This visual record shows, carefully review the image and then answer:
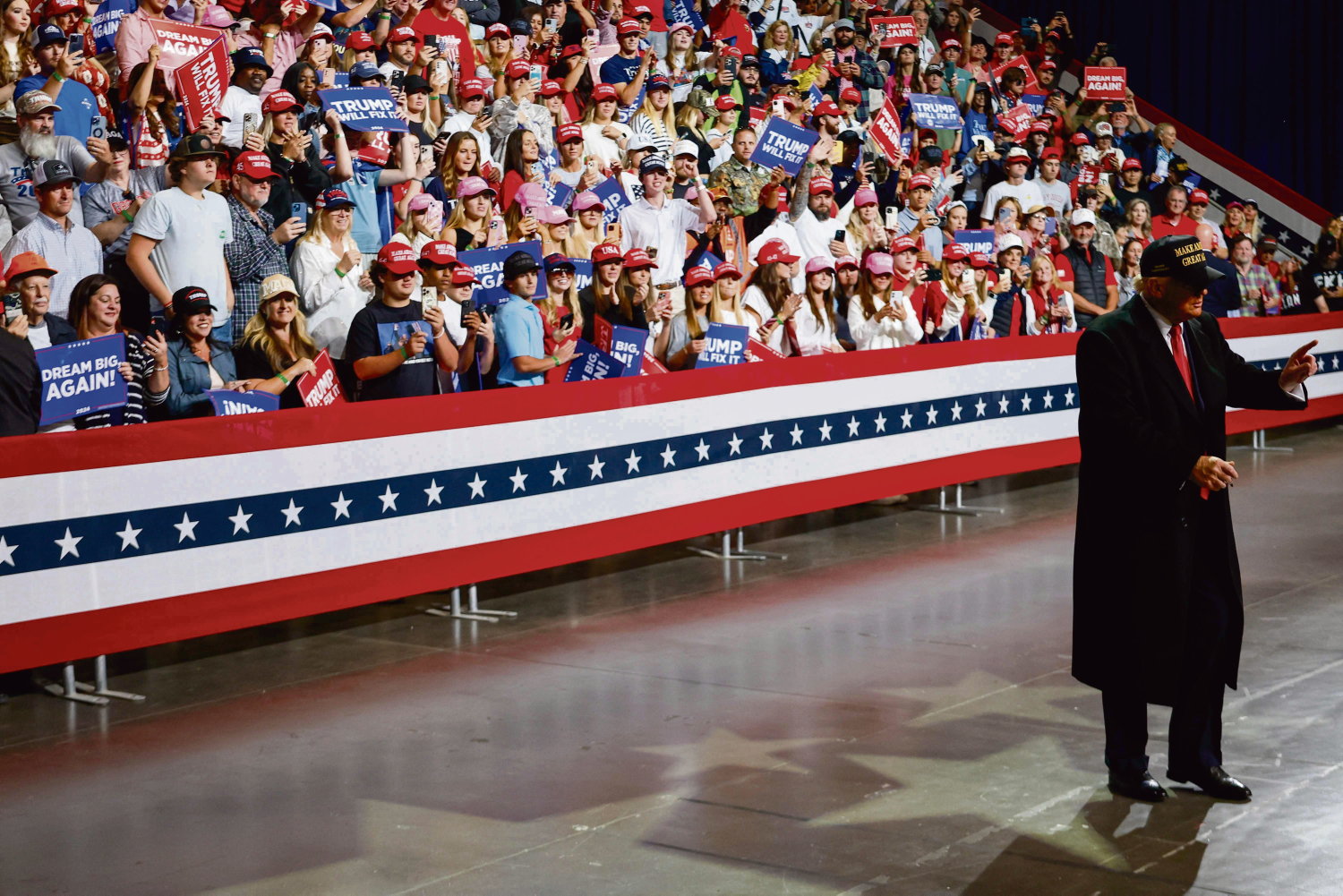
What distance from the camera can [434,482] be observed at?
973 centimetres

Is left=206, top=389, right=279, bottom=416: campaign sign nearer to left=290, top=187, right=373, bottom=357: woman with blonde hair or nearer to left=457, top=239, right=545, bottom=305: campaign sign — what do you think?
left=290, top=187, right=373, bottom=357: woman with blonde hair

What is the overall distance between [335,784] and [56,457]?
2313 millimetres

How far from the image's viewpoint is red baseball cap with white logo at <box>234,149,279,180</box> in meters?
10.7

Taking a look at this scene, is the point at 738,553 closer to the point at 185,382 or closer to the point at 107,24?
the point at 185,382

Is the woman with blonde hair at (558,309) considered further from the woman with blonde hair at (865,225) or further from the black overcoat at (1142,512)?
the black overcoat at (1142,512)

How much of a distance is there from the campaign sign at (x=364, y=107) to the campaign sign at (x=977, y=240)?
5.85 m

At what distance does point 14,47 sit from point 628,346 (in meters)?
4.66

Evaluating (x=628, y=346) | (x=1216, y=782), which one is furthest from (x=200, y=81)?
(x=1216, y=782)

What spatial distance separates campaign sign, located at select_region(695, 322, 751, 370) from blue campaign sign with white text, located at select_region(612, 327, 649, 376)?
744 mm

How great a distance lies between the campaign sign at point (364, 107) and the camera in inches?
476

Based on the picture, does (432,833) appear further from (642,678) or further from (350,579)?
(350,579)

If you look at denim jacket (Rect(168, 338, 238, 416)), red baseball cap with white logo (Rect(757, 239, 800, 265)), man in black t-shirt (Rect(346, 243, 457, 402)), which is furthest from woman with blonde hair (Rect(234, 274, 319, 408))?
red baseball cap with white logo (Rect(757, 239, 800, 265))

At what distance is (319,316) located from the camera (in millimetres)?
10805

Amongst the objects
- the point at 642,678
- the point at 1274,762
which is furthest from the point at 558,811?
the point at 1274,762
